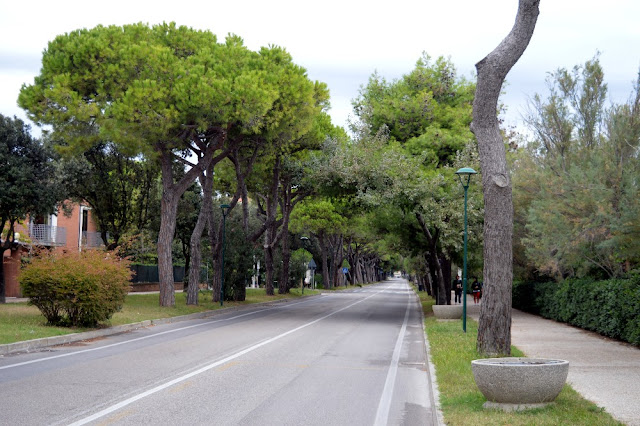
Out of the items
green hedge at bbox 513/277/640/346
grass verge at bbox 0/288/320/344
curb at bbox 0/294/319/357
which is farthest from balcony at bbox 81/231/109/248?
green hedge at bbox 513/277/640/346

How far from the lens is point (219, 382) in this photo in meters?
10.2

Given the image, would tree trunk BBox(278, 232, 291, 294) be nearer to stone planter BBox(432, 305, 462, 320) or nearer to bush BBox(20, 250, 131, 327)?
stone planter BBox(432, 305, 462, 320)

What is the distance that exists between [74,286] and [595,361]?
12837 millimetres

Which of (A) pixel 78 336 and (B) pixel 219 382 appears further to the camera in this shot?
(A) pixel 78 336

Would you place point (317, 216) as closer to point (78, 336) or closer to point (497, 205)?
point (78, 336)

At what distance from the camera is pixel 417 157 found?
28.8 meters

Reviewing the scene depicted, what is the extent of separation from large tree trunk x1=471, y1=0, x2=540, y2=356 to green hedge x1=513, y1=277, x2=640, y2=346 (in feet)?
16.4

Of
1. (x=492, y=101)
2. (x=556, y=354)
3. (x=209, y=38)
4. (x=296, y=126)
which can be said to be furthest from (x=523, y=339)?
(x=209, y=38)

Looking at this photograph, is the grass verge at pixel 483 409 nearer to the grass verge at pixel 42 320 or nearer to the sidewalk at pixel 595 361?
the sidewalk at pixel 595 361

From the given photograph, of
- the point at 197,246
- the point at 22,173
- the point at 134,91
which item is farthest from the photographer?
the point at 197,246

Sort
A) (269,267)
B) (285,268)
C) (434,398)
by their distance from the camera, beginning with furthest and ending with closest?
1. (285,268)
2. (269,267)
3. (434,398)

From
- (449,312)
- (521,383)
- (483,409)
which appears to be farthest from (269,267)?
(521,383)

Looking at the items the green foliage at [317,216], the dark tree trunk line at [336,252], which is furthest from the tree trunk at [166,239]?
the dark tree trunk line at [336,252]

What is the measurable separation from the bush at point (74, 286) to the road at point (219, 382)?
3.81 feet
